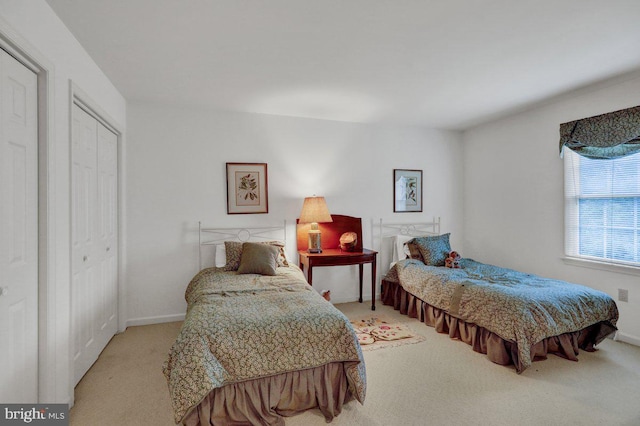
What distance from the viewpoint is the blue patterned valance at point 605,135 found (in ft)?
9.42

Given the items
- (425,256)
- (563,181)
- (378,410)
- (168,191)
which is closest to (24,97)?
(168,191)

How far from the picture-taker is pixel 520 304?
2.56 m

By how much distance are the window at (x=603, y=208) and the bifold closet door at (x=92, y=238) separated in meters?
4.77

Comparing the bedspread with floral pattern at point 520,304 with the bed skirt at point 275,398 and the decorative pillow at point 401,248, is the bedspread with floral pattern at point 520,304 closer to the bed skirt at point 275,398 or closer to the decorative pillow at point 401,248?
the decorative pillow at point 401,248

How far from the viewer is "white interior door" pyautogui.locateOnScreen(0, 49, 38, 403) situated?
1.51m

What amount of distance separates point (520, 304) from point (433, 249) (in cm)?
148

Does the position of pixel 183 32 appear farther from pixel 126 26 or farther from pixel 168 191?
pixel 168 191

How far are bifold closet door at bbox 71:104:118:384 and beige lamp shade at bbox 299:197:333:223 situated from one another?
2.06 m

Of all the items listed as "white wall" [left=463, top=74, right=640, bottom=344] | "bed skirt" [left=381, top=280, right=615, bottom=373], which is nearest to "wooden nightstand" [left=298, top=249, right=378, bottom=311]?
"bed skirt" [left=381, top=280, right=615, bottom=373]

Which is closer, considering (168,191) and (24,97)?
(24,97)

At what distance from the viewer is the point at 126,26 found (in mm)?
2064

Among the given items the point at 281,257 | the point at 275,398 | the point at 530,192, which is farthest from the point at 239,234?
the point at 530,192

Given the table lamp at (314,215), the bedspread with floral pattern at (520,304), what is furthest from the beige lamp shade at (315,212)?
the bedspread with floral pattern at (520,304)

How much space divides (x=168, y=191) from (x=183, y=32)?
1.96 metres
